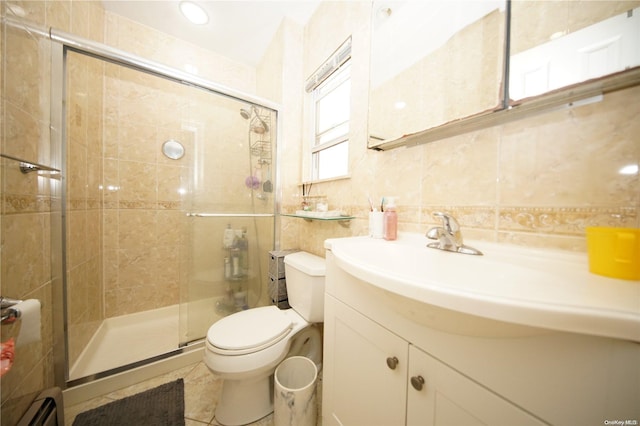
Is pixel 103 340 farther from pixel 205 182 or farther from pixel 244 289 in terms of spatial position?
pixel 205 182

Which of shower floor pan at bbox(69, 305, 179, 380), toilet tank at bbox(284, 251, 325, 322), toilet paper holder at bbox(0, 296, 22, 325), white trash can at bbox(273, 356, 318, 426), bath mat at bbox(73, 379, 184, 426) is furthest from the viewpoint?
shower floor pan at bbox(69, 305, 179, 380)

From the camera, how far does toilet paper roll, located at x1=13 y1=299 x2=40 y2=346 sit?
2.02 feet

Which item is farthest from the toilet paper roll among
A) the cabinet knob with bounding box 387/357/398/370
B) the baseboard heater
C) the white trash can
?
the cabinet knob with bounding box 387/357/398/370

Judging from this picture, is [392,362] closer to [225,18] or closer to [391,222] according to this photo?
[391,222]

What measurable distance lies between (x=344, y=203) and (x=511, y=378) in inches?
37.6

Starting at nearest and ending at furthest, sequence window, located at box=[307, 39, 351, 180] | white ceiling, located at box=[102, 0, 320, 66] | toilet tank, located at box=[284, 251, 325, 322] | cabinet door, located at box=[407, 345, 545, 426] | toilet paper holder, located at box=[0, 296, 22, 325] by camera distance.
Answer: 1. cabinet door, located at box=[407, 345, 545, 426]
2. toilet paper holder, located at box=[0, 296, 22, 325]
3. toilet tank, located at box=[284, 251, 325, 322]
4. window, located at box=[307, 39, 351, 180]
5. white ceiling, located at box=[102, 0, 320, 66]

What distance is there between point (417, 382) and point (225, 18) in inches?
93.5

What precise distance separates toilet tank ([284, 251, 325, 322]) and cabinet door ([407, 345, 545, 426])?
602 millimetres

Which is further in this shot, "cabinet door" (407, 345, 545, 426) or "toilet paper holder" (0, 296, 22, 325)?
"toilet paper holder" (0, 296, 22, 325)

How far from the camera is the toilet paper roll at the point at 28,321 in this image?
62cm

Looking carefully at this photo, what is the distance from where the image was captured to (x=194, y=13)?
1.50m

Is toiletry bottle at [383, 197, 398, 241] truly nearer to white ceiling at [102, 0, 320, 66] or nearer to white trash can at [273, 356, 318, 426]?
white trash can at [273, 356, 318, 426]

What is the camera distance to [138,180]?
1.66 m

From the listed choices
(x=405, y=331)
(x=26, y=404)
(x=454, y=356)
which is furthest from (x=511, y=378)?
(x=26, y=404)
